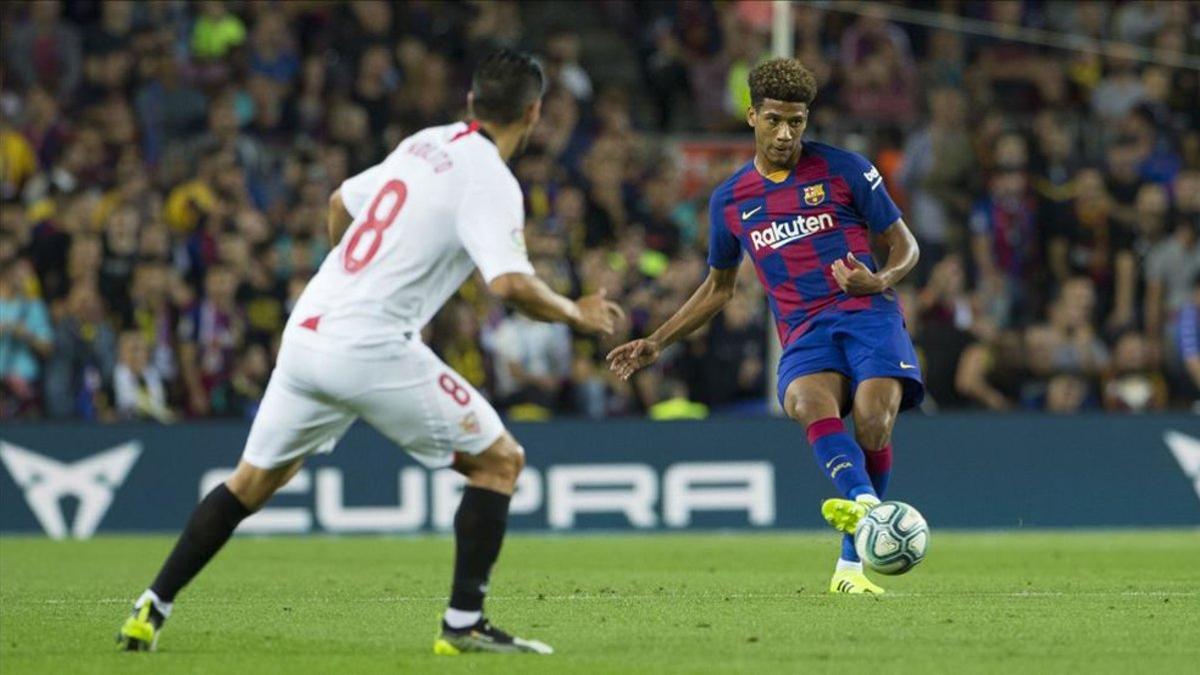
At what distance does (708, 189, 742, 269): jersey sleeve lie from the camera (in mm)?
10852

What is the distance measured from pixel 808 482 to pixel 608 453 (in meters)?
1.72

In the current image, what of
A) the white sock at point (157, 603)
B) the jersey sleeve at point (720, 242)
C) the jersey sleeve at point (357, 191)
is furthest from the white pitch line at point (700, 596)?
the jersey sleeve at point (357, 191)

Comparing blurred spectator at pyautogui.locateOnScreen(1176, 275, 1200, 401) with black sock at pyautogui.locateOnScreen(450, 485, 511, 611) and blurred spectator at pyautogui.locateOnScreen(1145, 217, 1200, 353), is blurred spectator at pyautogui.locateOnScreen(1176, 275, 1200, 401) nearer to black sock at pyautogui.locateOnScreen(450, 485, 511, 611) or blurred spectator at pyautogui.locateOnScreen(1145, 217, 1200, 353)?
blurred spectator at pyautogui.locateOnScreen(1145, 217, 1200, 353)

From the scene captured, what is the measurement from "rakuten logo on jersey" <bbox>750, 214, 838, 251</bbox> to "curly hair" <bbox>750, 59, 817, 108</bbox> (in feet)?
2.06

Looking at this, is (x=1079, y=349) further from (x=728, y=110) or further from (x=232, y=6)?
(x=232, y=6)

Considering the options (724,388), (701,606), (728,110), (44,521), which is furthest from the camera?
(728,110)

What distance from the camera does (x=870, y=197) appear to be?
34.3 ft

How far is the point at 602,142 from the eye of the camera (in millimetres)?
21188

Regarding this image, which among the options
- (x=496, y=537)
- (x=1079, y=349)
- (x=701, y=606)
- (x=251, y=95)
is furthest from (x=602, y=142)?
(x=496, y=537)

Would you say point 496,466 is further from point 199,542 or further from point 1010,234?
point 1010,234

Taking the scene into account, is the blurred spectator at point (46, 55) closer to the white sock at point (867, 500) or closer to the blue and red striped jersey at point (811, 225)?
the blue and red striped jersey at point (811, 225)

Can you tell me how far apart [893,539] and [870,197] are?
6.48 ft

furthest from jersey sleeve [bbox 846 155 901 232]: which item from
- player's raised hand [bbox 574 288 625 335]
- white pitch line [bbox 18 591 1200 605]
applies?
player's raised hand [bbox 574 288 625 335]

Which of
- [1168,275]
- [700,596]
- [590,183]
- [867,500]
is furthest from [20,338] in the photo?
[1168,275]
